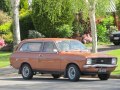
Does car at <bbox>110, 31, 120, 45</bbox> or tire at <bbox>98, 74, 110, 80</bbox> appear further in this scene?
car at <bbox>110, 31, 120, 45</bbox>

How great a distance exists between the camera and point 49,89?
57.1ft

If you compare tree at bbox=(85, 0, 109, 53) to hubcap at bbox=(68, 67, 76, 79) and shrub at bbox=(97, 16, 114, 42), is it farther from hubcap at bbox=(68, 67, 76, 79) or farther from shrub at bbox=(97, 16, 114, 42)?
shrub at bbox=(97, 16, 114, 42)

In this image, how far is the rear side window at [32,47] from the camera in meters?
21.9

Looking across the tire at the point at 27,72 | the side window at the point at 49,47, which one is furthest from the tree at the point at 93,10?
the side window at the point at 49,47

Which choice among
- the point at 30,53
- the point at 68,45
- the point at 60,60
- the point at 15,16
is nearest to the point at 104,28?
the point at 15,16

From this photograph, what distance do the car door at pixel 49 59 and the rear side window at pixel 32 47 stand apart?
34 centimetres

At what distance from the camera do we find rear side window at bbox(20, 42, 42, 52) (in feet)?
71.9

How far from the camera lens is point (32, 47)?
22.2 meters

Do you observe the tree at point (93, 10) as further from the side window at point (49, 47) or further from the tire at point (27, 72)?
the side window at point (49, 47)

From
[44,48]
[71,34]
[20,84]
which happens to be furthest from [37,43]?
[71,34]

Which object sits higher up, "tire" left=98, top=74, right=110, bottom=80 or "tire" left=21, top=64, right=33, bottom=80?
"tire" left=21, top=64, right=33, bottom=80

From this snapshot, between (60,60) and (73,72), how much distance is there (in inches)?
31.5

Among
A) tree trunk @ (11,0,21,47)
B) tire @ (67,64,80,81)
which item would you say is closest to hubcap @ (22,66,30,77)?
tire @ (67,64,80,81)

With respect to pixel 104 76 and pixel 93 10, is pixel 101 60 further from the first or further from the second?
pixel 93 10
